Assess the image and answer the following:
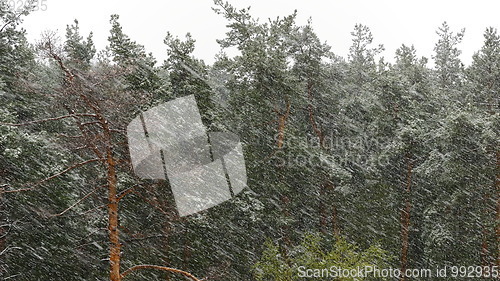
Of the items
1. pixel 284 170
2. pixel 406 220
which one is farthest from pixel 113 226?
pixel 406 220

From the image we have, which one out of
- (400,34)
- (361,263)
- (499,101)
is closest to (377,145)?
(499,101)

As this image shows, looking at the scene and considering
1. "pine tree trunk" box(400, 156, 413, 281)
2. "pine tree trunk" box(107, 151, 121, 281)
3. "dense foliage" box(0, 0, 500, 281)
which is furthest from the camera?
"pine tree trunk" box(400, 156, 413, 281)

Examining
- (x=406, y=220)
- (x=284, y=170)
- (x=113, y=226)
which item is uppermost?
(x=284, y=170)

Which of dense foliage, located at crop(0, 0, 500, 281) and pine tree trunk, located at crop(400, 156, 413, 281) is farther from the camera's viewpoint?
pine tree trunk, located at crop(400, 156, 413, 281)

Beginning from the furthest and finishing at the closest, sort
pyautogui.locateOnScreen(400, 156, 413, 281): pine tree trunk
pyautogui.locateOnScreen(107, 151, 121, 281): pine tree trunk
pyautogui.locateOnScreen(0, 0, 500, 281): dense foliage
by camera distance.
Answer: pyautogui.locateOnScreen(400, 156, 413, 281): pine tree trunk < pyautogui.locateOnScreen(0, 0, 500, 281): dense foliage < pyautogui.locateOnScreen(107, 151, 121, 281): pine tree trunk

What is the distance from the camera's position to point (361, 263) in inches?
473

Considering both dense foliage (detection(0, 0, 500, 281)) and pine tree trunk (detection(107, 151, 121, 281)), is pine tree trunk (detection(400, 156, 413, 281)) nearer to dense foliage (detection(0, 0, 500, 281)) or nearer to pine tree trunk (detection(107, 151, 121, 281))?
dense foliage (detection(0, 0, 500, 281))

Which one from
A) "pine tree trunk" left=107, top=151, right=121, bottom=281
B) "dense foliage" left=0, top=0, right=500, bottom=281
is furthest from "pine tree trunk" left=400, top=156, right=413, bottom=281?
"pine tree trunk" left=107, top=151, right=121, bottom=281

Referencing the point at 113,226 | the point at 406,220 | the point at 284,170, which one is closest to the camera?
the point at 113,226

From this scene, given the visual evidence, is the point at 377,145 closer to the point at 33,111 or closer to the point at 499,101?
the point at 499,101

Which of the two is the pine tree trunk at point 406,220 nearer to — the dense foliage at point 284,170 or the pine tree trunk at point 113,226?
the dense foliage at point 284,170

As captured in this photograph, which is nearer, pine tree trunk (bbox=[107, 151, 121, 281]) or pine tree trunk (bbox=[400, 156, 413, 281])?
pine tree trunk (bbox=[107, 151, 121, 281])

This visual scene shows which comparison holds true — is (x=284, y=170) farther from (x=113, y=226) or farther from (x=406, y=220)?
(x=113, y=226)

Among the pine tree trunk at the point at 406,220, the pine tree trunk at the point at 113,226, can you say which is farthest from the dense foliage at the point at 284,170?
the pine tree trunk at the point at 113,226
